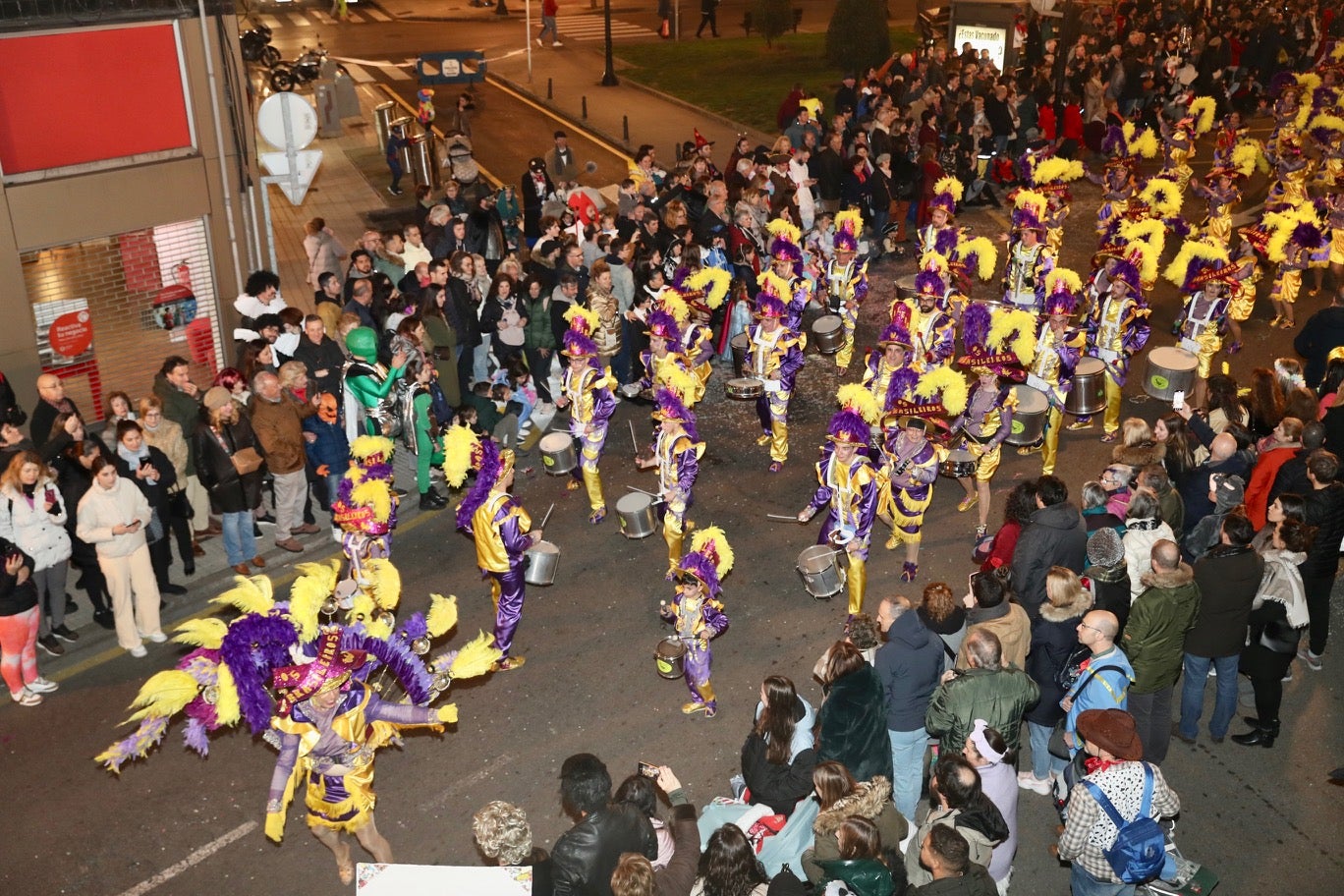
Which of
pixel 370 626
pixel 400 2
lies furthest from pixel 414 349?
pixel 400 2

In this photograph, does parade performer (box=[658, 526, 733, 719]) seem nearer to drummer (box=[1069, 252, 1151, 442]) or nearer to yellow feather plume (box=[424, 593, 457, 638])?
yellow feather plume (box=[424, 593, 457, 638])

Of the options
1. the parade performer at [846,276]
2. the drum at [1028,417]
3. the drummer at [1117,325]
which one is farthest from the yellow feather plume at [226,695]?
the drummer at [1117,325]

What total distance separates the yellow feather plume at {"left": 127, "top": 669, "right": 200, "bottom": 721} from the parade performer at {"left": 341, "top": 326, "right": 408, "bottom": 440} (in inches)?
197

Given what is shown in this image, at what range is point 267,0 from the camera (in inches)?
1945

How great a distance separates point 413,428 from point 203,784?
13.9 feet

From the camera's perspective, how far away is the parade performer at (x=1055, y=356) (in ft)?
41.0

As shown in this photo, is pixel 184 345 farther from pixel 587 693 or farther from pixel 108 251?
pixel 587 693

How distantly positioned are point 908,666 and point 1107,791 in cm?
158

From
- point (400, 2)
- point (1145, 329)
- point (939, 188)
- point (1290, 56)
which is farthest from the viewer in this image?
point (400, 2)

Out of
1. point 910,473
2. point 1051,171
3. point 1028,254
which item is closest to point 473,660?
point 910,473

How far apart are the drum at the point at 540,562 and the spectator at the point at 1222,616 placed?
503 centimetres

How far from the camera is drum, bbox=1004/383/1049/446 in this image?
12.3m

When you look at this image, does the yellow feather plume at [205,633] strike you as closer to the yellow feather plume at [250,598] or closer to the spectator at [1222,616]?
the yellow feather plume at [250,598]

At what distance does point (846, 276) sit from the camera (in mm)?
14953
